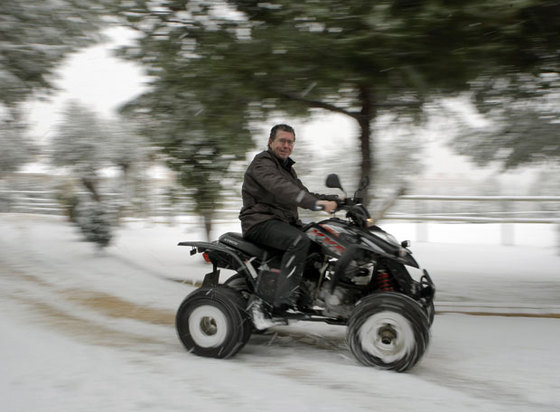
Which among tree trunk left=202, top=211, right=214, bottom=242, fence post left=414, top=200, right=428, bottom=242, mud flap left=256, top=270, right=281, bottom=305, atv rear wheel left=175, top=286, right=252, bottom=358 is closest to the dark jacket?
mud flap left=256, top=270, right=281, bottom=305

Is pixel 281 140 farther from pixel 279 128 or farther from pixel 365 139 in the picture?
pixel 365 139

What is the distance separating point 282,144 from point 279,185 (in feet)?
1.59

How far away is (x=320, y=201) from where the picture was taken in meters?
4.70

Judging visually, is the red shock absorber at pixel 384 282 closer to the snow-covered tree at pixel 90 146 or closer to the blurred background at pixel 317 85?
the blurred background at pixel 317 85

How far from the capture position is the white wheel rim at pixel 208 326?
498 cm

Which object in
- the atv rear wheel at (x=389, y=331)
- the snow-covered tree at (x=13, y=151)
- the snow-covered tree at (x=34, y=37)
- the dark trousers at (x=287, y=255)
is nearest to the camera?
the atv rear wheel at (x=389, y=331)

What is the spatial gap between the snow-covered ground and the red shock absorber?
666 mm

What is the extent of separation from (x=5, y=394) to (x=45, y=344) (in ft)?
4.43

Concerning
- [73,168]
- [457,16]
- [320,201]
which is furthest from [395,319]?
[73,168]

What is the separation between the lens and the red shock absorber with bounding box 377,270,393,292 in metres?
4.86

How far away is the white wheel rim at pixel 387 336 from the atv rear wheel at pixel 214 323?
1043 millimetres

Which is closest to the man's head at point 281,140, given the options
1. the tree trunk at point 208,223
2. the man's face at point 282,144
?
the man's face at point 282,144

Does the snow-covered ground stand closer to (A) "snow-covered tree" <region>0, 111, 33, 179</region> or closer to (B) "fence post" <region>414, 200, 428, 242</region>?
(B) "fence post" <region>414, 200, 428, 242</region>

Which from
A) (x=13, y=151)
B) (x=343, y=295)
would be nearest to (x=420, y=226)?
(x=343, y=295)
